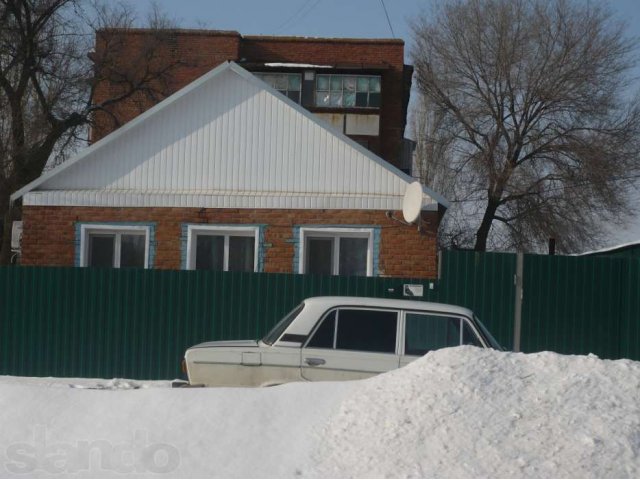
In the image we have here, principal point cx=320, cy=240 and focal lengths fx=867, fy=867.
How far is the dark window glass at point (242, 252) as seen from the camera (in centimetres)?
1465

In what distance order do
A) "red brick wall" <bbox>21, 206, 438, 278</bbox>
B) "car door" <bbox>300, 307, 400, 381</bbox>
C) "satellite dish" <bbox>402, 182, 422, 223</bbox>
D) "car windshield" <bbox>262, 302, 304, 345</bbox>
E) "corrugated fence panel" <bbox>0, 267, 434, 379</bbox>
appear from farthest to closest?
1. "red brick wall" <bbox>21, 206, 438, 278</bbox>
2. "satellite dish" <bbox>402, 182, 422, 223</bbox>
3. "corrugated fence panel" <bbox>0, 267, 434, 379</bbox>
4. "car windshield" <bbox>262, 302, 304, 345</bbox>
5. "car door" <bbox>300, 307, 400, 381</bbox>

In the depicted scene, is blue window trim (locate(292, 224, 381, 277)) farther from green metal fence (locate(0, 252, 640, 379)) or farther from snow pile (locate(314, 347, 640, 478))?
snow pile (locate(314, 347, 640, 478))

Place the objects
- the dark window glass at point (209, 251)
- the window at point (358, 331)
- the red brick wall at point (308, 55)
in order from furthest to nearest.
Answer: the red brick wall at point (308, 55) < the dark window glass at point (209, 251) < the window at point (358, 331)

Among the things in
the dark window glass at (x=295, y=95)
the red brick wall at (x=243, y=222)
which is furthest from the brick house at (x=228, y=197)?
the dark window glass at (x=295, y=95)

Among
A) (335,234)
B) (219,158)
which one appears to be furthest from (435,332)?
(219,158)

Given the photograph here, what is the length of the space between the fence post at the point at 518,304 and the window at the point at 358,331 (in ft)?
11.8

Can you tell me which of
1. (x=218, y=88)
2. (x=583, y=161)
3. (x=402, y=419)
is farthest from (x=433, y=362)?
(x=583, y=161)

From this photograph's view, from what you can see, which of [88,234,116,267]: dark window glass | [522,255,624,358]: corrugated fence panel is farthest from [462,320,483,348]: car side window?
[88,234,116,267]: dark window glass

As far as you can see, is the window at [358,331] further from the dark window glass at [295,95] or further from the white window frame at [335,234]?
the dark window glass at [295,95]

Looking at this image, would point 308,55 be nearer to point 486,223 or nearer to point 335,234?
point 486,223

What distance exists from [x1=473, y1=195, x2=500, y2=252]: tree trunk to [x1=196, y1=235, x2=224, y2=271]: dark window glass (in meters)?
16.7

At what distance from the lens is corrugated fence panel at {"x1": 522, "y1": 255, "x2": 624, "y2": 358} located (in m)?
11.6

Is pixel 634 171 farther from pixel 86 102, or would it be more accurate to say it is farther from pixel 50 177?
pixel 50 177

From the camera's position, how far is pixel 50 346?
1198 centimetres
